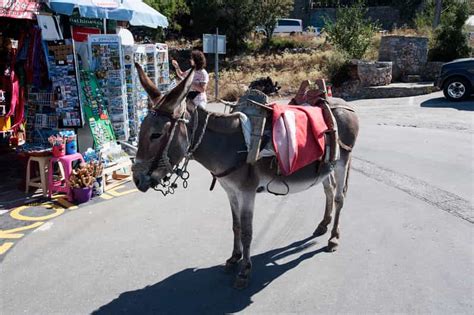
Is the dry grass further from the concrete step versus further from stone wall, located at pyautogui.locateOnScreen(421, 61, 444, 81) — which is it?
stone wall, located at pyautogui.locateOnScreen(421, 61, 444, 81)

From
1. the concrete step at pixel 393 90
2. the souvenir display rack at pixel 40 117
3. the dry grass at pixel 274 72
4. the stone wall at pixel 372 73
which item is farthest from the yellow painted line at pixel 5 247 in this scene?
the stone wall at pixel 372 73

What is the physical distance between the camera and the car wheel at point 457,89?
13.9m

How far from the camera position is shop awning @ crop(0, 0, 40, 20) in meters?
5.66

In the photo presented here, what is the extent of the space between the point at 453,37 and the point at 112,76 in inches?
629

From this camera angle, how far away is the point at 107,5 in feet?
22.3

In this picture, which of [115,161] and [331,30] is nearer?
[115,161]

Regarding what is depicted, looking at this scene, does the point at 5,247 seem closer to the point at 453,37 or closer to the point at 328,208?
the point at 328,208

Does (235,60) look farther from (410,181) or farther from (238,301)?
(238,301)

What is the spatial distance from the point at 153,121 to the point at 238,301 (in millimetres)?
1745

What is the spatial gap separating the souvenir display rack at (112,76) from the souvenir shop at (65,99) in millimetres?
17

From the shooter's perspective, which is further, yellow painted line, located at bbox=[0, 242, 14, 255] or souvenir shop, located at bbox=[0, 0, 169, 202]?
souvenir shop, located at bbox=[0, 0, 169, 202]

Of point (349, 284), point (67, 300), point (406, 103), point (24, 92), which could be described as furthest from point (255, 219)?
point (406, 103)

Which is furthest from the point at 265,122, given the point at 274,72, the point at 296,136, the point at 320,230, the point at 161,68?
the point at 274,72

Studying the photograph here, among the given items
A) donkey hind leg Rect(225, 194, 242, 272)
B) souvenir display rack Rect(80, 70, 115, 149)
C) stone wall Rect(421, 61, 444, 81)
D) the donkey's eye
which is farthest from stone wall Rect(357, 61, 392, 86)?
the donkey's eye
